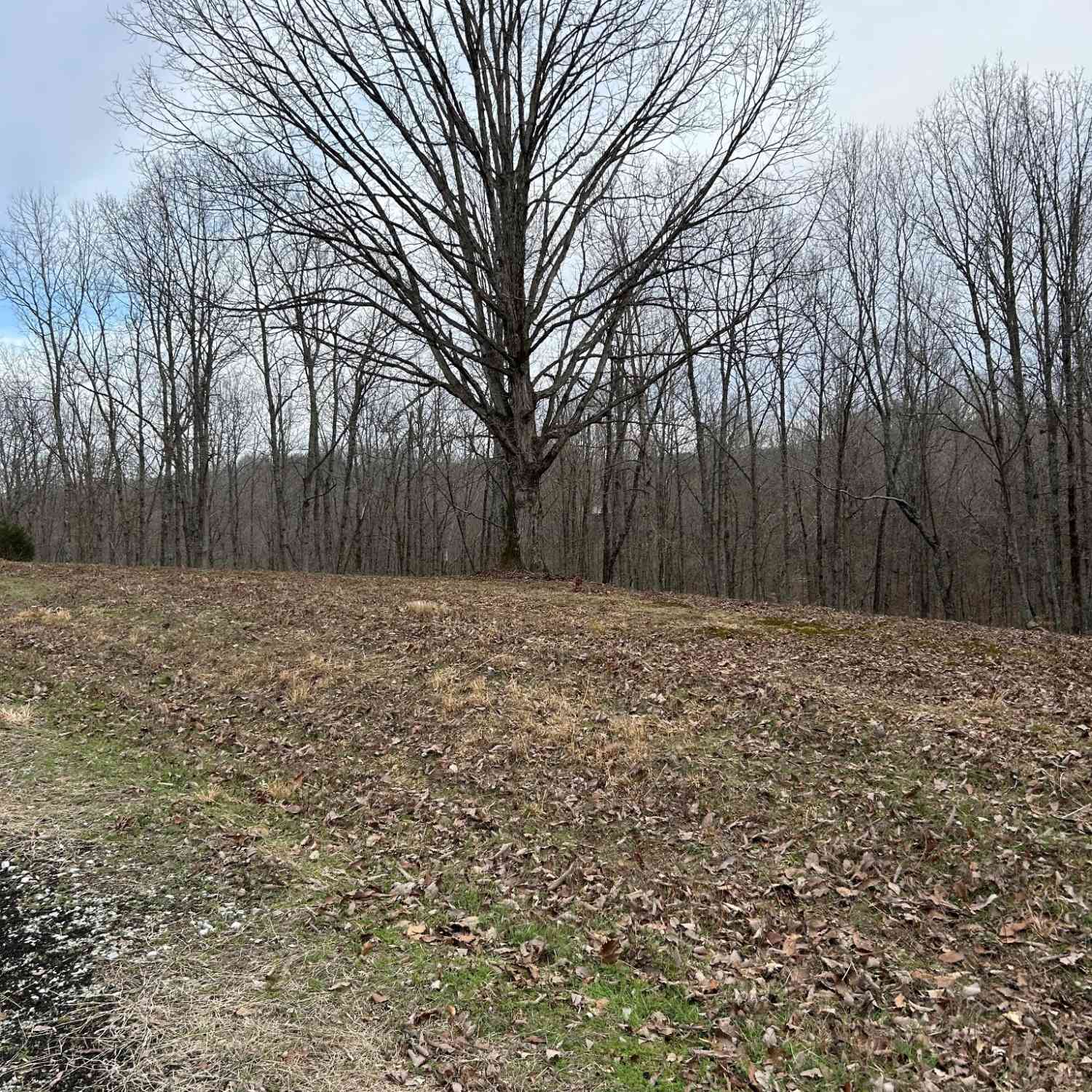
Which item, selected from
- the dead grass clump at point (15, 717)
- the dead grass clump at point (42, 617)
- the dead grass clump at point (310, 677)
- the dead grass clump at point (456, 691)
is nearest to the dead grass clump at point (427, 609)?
the dead grass clump at point (310, 677)

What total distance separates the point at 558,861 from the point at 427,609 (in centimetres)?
552

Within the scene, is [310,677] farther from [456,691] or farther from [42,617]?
[42,617]

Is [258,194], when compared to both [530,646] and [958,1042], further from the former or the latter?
[958,1042]

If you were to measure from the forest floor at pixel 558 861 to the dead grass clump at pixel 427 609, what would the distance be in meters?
1.34

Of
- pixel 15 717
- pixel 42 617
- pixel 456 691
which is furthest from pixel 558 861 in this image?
pixel 42 617

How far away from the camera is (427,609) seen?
935cm

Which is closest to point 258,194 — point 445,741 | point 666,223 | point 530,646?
point 666,223

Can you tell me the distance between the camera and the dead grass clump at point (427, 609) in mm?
9172

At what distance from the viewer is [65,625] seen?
8.88 m

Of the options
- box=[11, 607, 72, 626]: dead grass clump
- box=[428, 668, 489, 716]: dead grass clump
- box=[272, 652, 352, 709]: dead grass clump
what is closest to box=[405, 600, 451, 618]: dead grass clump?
box=[272, 652, 352, 709]: dead grass clump

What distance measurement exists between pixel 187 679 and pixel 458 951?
500cm

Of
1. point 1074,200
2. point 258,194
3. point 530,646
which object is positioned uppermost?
point 1074,200

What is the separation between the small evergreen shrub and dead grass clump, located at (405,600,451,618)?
14.7 meters

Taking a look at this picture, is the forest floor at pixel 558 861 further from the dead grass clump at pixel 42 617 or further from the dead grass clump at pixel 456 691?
the dead grass clump at pixel 42 617
